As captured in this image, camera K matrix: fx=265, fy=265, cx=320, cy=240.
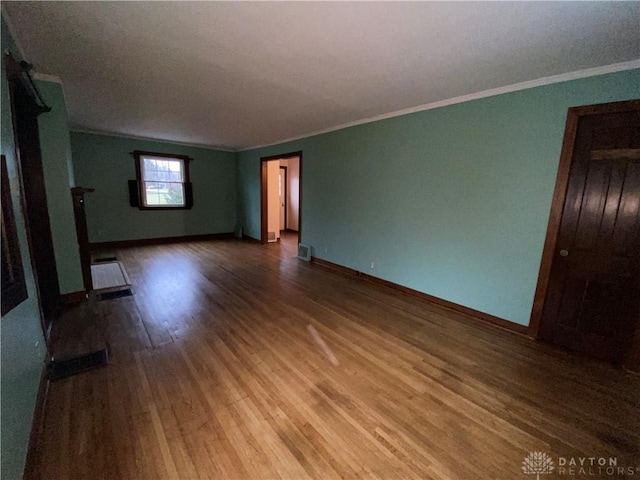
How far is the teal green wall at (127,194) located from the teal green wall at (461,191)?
4.01m

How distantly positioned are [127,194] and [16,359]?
5894mm

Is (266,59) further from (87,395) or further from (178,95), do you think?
(87,395)

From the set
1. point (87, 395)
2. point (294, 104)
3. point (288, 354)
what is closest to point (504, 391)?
point (288, 354)

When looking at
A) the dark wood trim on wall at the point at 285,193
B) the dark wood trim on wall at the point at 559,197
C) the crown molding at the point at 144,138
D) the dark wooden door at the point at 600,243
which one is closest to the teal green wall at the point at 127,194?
the crown molding at the point at 144,138

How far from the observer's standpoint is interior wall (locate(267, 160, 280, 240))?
6750mm

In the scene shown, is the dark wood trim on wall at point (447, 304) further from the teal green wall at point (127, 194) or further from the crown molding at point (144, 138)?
the crown molding at point (144, 138)

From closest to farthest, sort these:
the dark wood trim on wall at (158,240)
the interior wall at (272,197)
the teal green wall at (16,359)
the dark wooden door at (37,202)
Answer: the teal green wall at (16,359) → the dark wooden door at (37,202) → the dark wood trim on wall at (158,240) → the interior wall at (272,197)

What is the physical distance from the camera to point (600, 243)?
2.32 m

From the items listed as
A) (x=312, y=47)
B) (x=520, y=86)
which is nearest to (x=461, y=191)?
(x=520, y=86)

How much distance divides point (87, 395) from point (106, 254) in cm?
483

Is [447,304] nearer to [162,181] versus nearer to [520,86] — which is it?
[520,86]

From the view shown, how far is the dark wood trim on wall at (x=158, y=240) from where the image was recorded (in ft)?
19.8

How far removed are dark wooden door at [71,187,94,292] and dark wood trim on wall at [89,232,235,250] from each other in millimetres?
3341

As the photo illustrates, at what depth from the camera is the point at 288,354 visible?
91.7 inches
